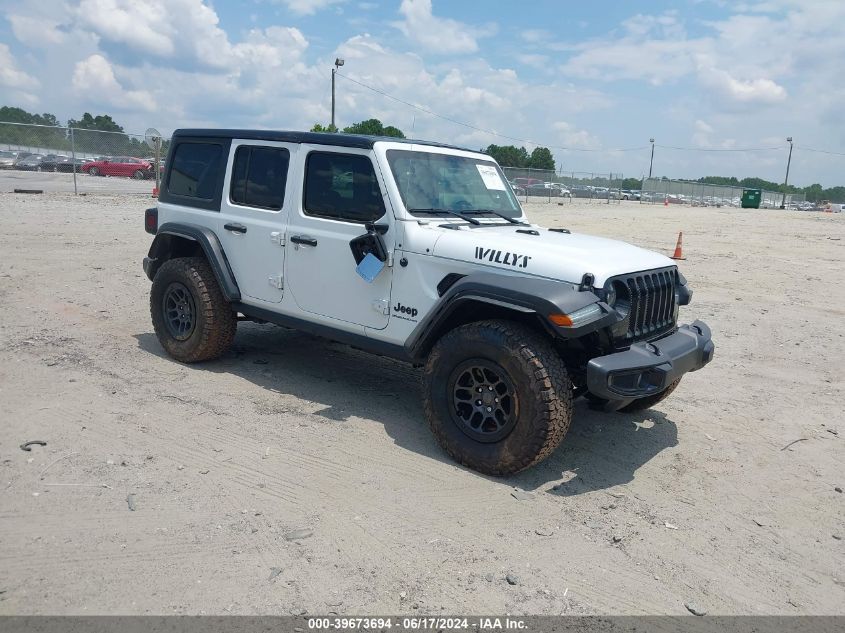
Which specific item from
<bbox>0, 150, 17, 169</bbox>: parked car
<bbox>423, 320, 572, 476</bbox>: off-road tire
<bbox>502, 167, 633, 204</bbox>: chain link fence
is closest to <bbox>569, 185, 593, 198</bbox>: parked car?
<bbox>502, 167, 633, 204</bbox>: chain link fence

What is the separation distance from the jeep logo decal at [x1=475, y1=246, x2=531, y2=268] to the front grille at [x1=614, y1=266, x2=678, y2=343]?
552mm

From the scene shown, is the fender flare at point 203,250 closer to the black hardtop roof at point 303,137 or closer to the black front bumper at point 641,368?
the black hardtop roof at point 303,137

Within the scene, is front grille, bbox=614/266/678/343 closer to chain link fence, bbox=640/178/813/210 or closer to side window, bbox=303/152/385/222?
side window, bbox=303/152/385/222

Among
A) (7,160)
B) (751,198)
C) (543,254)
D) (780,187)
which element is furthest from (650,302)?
(780,187)

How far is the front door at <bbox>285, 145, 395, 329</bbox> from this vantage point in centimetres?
475

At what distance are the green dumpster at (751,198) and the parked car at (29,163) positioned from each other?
47797 mm

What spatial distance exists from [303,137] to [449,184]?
1178 mm

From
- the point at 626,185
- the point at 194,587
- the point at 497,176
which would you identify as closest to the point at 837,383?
the point at 497,176

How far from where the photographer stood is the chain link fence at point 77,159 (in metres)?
23.3

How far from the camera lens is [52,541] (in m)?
3.25

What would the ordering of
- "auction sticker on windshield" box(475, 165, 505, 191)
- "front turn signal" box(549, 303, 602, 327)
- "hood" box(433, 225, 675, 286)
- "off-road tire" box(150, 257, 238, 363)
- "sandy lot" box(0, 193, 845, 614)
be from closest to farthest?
"sandy lot" box(0, 193, 845, 614)
"front turn signal" box(549, 303, 602, 327)
"hood" box(433, 225, 675, 286)
"auction sticker on windshield" box(475, 165, 505, 191)
"off-road tire" box(150, 257, 238, 363)

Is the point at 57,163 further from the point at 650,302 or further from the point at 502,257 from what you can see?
the point at 650,302

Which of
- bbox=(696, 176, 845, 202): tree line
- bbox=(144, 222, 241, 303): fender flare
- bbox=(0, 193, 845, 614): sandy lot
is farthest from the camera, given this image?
bbox=(696, 176, 845, 202): tree line

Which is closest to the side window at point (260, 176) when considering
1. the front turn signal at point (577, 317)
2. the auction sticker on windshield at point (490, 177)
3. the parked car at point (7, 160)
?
the auction sticker on windshield at point (490, 177)
